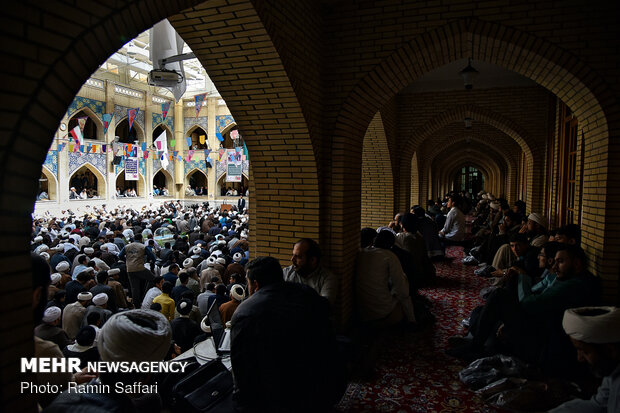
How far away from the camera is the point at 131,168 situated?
2375 cm

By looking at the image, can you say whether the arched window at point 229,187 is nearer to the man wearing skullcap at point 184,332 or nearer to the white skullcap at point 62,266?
the white skullcap at point 62,266

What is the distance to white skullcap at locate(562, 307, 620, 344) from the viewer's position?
2258 mm

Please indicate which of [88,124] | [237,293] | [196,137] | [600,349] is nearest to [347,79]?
[237,293]

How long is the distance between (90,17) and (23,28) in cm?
35

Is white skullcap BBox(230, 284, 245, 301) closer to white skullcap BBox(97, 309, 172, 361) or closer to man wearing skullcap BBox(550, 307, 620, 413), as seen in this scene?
white skullcap BBox(97, 309, 172, 361)

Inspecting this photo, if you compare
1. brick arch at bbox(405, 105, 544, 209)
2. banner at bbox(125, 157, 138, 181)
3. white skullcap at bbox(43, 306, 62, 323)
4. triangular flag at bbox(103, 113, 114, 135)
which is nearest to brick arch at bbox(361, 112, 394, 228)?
brick arch at bbox(405, 105, 544, 209)

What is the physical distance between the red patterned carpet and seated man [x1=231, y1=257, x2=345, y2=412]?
134 cm

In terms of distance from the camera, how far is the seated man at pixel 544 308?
3504 mm

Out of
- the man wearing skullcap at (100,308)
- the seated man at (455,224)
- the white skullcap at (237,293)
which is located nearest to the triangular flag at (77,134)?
the man wearing skullcap at (100,308)

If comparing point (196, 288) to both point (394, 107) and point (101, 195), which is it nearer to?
point (394, 107)

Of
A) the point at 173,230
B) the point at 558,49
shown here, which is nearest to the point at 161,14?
the point at 558,49

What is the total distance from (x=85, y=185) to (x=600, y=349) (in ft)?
85.4

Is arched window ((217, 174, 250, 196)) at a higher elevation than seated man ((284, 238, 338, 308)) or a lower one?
higher

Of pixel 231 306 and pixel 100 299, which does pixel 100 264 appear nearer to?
pixel 100 299
